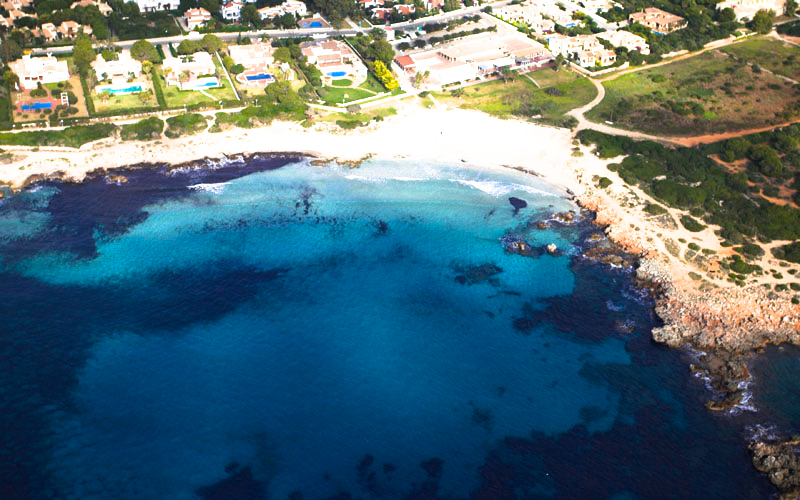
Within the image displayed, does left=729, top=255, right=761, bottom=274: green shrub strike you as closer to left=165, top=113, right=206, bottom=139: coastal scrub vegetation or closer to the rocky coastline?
the rocky coastline

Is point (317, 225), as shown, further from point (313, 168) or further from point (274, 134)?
point (274, 134)

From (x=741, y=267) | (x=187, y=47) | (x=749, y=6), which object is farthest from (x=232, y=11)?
(x=741, y=267)

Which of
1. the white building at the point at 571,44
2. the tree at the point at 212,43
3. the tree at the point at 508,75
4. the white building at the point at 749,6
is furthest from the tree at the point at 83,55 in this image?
the white building at the point at 749,6

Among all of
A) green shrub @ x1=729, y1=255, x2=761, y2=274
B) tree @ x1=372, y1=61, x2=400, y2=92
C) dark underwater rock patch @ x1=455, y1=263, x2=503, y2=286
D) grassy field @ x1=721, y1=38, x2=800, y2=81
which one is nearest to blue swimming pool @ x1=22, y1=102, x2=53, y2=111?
tree @ x1=372, y1=61, x2=400, y2=92

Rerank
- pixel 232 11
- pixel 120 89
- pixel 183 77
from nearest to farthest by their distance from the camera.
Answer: pixel 120 89 → pixel 183 77 → pixel 232 11

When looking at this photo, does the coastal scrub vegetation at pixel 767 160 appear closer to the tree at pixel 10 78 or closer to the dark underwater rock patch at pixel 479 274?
the dark underwater rock patch at pixel 479 274

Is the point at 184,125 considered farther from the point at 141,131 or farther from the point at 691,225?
the point at 691,225
